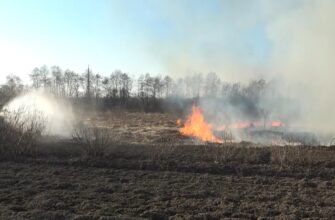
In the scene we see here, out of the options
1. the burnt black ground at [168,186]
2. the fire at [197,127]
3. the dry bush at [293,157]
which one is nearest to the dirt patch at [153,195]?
the burnt black ground at [168,186]

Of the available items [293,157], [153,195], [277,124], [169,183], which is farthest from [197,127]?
[153,195]

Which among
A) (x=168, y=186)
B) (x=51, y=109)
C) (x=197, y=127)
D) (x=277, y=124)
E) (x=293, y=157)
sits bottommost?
(x=168, y=186)

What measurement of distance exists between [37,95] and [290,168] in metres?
28.7

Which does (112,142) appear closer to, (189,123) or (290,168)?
(290,168)

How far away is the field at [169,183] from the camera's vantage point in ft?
36.2

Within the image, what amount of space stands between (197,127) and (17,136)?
1711 centimetres

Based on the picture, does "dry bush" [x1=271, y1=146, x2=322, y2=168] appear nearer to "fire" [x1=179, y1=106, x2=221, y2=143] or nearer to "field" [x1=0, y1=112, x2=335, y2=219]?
"field" [x1=0, y1=112, x2=335, y2=219]

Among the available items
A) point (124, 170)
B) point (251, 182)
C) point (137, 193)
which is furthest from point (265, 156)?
point (137, 193)

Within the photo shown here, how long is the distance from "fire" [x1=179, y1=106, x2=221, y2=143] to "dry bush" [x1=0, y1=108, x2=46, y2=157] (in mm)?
13291

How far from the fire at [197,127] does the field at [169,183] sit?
1067cm

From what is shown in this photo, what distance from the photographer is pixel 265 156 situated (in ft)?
65.2

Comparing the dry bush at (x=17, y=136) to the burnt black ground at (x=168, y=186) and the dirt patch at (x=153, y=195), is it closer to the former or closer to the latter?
the burnt black ground at (x=168, y=186)

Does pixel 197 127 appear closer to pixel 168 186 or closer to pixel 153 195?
pixel 168 186

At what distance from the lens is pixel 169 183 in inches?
580
